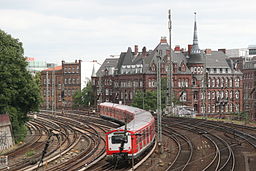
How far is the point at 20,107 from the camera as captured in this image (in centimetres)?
4797

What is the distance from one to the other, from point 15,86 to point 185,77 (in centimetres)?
5637

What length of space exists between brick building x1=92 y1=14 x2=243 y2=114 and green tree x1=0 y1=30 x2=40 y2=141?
142 ft

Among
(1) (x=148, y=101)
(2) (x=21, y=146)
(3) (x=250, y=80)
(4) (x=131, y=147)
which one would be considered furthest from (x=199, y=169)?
(3) (x=250, y=80)

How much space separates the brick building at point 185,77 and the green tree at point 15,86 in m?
43.4

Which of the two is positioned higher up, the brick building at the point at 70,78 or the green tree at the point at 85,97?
the brick building at the point at 70,78

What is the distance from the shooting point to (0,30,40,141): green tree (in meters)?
43.6

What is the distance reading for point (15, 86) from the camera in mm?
44281

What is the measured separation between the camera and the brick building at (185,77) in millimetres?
93750

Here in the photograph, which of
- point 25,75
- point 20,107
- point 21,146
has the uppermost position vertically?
point 25,75

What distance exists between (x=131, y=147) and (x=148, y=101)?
49.7 meters

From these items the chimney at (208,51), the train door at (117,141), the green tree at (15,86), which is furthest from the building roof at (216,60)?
the train door at (117,141)

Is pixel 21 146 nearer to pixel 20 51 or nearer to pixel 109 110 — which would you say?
pixel 20 51

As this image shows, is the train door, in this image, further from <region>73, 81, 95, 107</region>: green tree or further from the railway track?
<region>73, 81, 95, 107</region>: green tree

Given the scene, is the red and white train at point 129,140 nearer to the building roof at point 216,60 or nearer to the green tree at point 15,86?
the green tree at point 15,86
